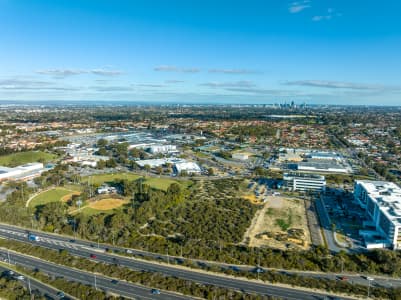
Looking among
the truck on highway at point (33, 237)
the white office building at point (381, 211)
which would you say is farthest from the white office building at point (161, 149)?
the white office building at point (381, 211)

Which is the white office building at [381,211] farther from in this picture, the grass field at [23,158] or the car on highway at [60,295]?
the grass field at [23,158]

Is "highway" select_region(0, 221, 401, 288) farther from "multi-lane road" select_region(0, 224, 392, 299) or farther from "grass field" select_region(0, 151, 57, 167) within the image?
"grass field" select_region(0, 151, 57, 167)

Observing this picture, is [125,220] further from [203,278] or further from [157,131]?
[157,131]

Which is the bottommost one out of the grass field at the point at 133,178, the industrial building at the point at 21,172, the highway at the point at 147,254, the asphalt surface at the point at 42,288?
the highway at the point at 147,254

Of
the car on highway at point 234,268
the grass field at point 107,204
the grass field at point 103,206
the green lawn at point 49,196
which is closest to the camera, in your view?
the car on highway at point 234,268

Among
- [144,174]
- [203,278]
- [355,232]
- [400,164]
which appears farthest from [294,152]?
[203,278]

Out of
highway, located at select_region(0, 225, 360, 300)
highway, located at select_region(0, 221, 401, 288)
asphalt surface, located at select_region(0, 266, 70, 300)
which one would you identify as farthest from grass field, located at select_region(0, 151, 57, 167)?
asphalt surface, located at select_region(0, 266, 70, 300)
